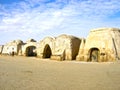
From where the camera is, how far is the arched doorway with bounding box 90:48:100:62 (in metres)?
23.9

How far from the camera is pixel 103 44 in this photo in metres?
22.8

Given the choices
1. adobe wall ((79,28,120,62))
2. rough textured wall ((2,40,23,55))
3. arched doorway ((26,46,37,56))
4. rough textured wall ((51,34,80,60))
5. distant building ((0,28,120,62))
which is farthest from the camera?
rough textured wall ((2,40,23,55))

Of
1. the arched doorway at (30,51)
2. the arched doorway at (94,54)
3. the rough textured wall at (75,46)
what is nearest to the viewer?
the arched doorway at (94,54)

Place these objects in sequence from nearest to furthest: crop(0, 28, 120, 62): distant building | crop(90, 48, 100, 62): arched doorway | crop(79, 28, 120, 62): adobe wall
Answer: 1. crop(79, 28, 120, 62): adobe wall
2. crop(0, 28, 120, 62): distant building
3. crop(90, 48, 100, 62): arched doorway

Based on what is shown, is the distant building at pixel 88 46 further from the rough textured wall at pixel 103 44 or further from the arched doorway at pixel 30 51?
the arched doorway at pixel 30 51

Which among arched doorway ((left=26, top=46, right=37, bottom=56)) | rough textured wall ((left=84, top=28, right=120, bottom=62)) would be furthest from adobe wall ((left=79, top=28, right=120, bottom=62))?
arched doorway ((left=26, top=46, right=37, bottom=56))

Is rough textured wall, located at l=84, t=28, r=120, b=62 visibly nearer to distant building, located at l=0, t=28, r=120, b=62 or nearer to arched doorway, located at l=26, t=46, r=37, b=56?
distant building, located at l=0, t=28, r=120, b=62

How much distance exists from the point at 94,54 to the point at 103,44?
1994 mm

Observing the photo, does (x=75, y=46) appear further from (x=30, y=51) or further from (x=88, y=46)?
(x=30, y=51)

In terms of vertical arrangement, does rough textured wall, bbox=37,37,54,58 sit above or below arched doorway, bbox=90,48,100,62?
above

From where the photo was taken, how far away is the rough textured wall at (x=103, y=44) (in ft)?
72.7

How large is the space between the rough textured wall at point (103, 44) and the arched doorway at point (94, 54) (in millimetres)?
119

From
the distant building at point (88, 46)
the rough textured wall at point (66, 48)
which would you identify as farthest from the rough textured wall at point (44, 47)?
the rough textured wall at point (66, 48)

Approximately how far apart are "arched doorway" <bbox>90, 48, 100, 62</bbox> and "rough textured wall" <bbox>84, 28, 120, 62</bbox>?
12cm
